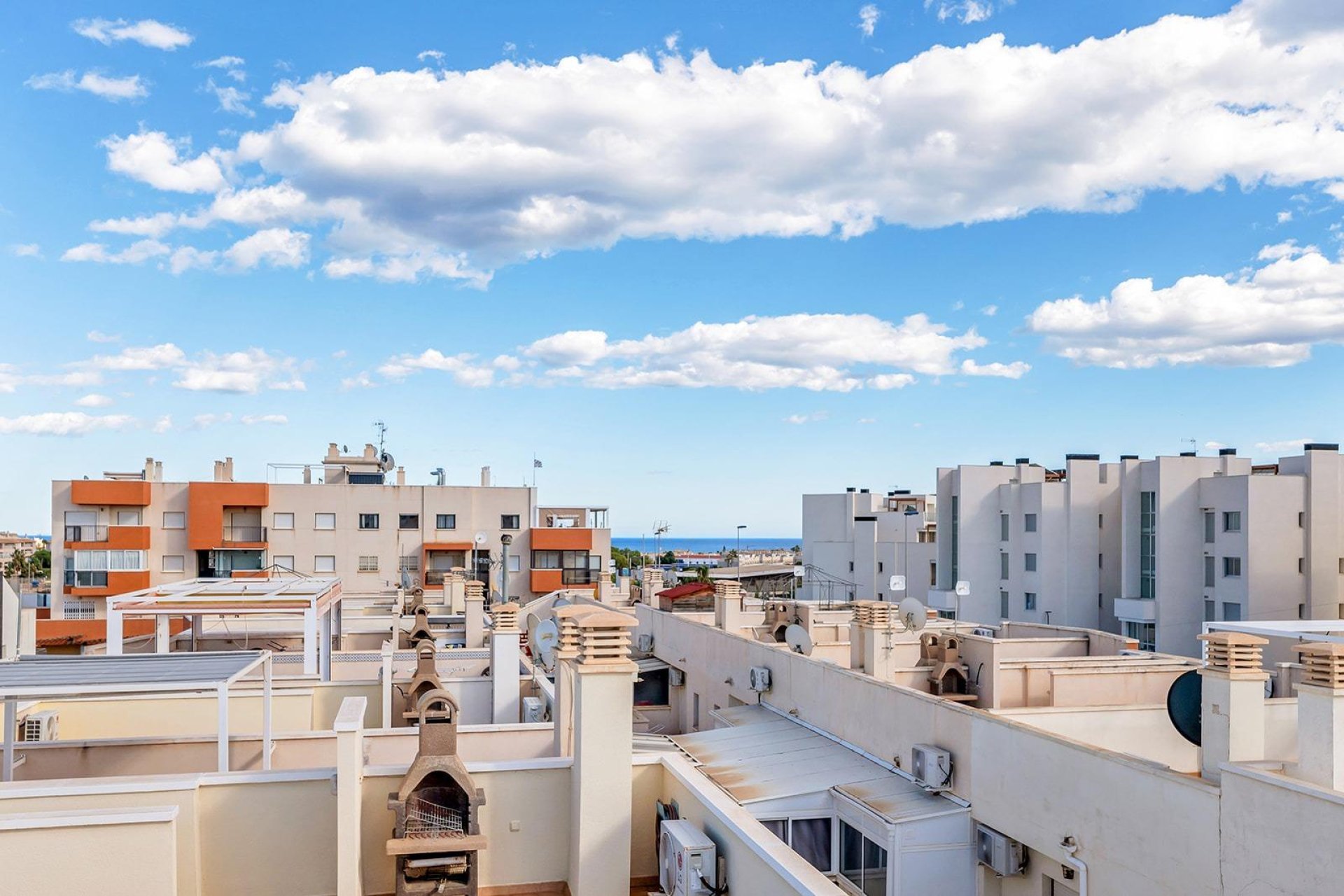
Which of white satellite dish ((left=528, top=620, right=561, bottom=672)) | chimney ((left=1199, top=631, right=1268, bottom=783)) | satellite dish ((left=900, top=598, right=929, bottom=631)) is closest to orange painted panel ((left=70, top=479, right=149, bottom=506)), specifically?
white satellite dish ((left=528, top=620, right=561, bottom=672))

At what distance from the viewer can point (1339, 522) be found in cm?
4119

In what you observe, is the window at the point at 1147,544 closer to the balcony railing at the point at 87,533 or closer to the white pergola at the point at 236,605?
the white pergola at the point at 236,605

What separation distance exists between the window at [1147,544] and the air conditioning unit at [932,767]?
35.9 m

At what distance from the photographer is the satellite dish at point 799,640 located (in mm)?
20422

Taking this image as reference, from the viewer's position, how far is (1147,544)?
45.5 m

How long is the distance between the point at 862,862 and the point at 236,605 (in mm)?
10134

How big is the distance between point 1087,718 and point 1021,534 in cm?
3913

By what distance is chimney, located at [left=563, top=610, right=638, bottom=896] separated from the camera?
7867mm

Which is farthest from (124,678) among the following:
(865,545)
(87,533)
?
(865,545)

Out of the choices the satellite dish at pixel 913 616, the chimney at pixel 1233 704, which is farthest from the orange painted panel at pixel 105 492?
the chimney at pixel 1233 704

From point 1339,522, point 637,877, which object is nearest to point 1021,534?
point 1339,522

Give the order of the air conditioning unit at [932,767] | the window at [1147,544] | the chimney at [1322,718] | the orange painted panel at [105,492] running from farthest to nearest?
1. the orange painted panel at [105,492]
2. the window at [1147,544]
3. the air conditioning unit at [932,767]
4. the chimney at [1322,718]

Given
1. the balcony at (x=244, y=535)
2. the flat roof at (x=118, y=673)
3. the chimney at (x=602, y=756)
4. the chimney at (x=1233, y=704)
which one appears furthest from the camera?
the balcony at (x=244, y=535)

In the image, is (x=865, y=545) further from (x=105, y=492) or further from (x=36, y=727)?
(x=36, y=727)
